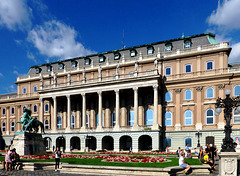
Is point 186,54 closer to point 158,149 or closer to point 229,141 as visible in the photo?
point 158,149

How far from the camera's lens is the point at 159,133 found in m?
44.5

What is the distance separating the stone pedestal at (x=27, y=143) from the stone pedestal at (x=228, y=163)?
22053 mm

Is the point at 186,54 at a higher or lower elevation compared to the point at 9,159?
higher

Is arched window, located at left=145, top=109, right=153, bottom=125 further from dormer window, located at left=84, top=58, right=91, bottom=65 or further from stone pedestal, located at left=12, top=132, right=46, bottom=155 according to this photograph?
stone pedestal, located at left=12, top=132, right=46, bottom=155

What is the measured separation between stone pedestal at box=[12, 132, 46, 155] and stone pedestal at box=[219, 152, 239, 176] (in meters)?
22.1

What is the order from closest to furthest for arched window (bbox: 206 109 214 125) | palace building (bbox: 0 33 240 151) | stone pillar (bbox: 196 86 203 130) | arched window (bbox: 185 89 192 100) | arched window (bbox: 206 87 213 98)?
arched window (bbox: 206 109 214 125) → palace building (bbox: 0 33 240 151) → stone pillar (bbox: 196 86 203 130) → arched window (bbox: 206 87 213 98) → arched window (bbox: 185 89 192 100)

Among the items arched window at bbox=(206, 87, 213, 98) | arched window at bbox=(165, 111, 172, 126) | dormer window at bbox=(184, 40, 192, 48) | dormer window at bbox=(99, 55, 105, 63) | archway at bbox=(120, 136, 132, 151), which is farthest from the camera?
dormer window at bbox=(99, 55, 105, 63)

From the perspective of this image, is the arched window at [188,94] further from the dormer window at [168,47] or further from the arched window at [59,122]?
the arched window at [59,122]

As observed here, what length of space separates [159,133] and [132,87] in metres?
9.78

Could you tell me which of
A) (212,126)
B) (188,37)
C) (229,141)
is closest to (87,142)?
(212,126)

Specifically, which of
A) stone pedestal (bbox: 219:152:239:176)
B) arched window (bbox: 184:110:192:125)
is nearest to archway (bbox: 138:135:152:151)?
arched window (bbox: 184:110:192:125)

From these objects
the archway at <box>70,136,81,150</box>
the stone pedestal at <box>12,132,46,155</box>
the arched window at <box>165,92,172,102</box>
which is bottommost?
the archway at <box>70,136,81,150</box>

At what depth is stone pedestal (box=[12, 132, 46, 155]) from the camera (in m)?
28.5

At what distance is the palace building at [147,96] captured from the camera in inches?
1751
